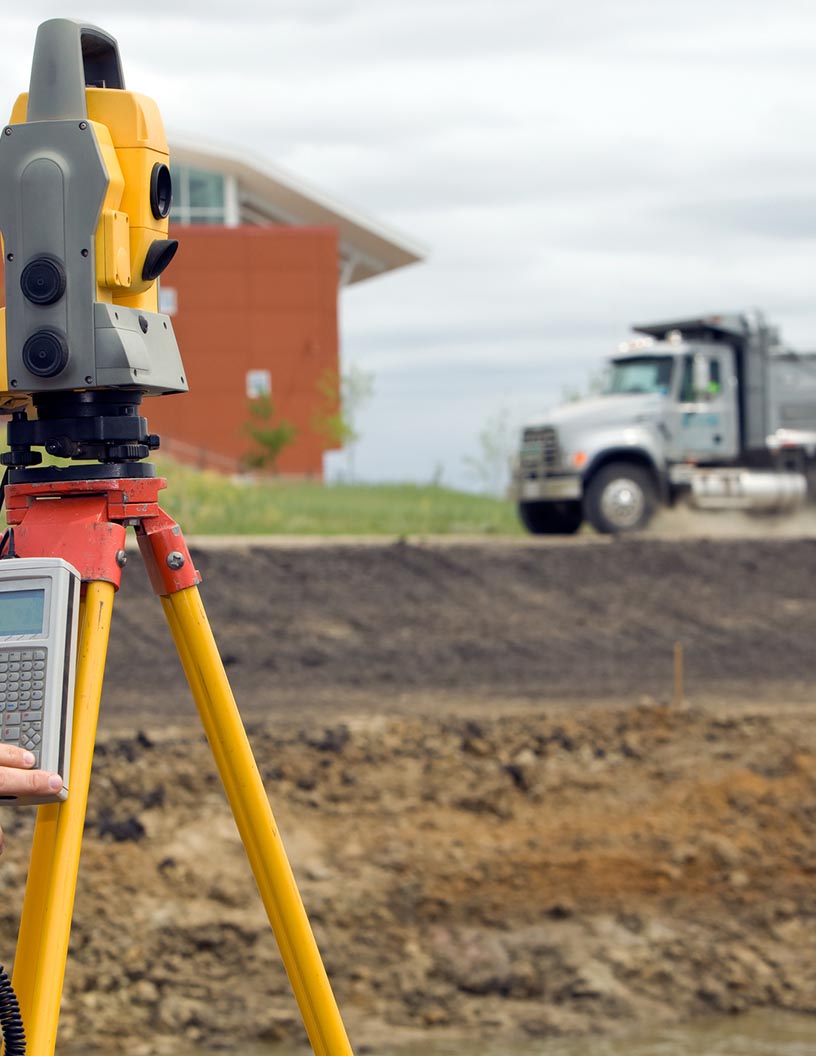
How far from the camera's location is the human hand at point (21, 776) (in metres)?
2.12

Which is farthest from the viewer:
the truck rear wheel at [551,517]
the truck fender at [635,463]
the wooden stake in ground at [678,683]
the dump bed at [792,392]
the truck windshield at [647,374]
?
the dump bed at [792,392]

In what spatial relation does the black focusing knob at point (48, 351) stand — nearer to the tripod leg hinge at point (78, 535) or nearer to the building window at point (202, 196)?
the tripod leg hinge at point (78, 535)

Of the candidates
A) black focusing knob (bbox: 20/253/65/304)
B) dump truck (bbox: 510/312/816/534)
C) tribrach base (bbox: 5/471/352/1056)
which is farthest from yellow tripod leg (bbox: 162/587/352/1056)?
dump truck (bbox: 510/312/816/534)

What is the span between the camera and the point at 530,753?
9.47 m

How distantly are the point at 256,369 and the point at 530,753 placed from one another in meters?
29.1

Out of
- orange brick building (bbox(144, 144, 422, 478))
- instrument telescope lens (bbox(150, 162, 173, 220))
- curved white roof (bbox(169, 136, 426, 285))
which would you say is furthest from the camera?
curved white roof (bbox(169, 136, 426, 285))

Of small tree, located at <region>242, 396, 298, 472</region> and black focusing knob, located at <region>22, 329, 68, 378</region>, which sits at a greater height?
small tree, located at <region>242, 396, 298, 472</region>

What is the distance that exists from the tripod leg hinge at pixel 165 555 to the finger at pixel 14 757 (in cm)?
50

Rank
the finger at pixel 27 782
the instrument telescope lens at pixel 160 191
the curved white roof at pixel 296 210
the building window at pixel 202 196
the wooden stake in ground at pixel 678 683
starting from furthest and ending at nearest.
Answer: the building window at pixel 202 196, the curved white roof at pixel 296 210, the wooden stake in ground at pixel 678 683, the instrument telescope lens at pixel 160 191, the finger at pixel 27 782

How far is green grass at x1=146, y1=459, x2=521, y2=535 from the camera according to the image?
17.7 metres

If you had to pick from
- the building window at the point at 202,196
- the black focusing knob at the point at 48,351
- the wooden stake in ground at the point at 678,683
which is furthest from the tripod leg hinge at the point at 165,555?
the building window at the point at 202,196

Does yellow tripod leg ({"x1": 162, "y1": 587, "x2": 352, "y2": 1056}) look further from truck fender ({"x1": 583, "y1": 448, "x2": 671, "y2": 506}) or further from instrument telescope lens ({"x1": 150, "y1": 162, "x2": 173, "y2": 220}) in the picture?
truck fender ({"x1": 583, "y1": 448, "x2": 671, "y2": 506})

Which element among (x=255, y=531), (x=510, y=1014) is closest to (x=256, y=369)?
(x=255, y=531)

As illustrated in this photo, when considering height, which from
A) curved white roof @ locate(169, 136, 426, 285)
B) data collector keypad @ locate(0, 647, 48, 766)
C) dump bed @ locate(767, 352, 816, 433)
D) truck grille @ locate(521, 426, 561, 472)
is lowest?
data collector keypad @ locate(0, 647, 48, 766)
